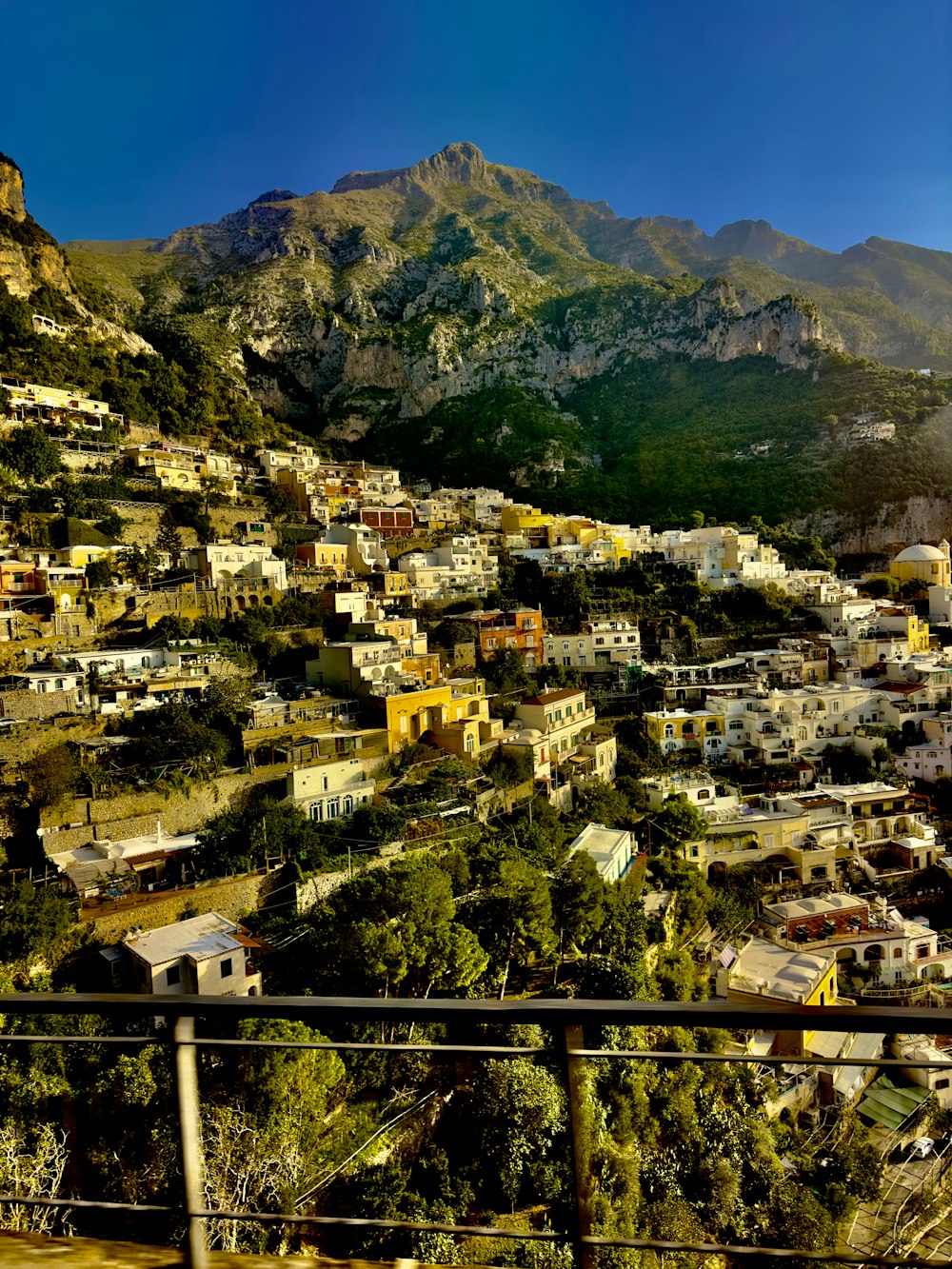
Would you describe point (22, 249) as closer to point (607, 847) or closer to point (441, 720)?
point (441, 720)

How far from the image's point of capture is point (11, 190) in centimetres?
3111

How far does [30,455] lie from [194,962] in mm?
16715

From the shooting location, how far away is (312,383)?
4534cm

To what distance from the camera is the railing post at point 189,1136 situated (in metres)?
1.17

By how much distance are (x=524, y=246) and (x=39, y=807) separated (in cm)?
6539

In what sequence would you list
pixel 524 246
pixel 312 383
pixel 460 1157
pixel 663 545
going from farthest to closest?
pixel 524 246 → pixel 312 383 → pixel 663 545 → pixel 460 1157

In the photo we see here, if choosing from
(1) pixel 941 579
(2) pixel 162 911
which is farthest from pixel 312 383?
(2) pixel 162 911

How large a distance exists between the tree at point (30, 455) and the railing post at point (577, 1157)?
21.7m

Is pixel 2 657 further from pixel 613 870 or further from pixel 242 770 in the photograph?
pixel 613 870

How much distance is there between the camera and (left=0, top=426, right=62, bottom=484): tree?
1880 centimetres

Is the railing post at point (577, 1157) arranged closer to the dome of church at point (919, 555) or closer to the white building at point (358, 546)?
the white building at point (358, 546)

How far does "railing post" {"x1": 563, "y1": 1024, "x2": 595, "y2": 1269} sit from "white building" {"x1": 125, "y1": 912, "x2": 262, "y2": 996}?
22.8 ft

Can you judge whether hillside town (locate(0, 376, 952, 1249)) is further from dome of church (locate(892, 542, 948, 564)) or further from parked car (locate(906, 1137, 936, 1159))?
dome of church (locate(892, 542, 948, 564))

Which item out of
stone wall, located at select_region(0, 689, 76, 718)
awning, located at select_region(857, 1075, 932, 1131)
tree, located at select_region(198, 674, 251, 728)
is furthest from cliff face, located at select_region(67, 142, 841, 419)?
awning, located at select_region(857, 1075, 932, 1131)
